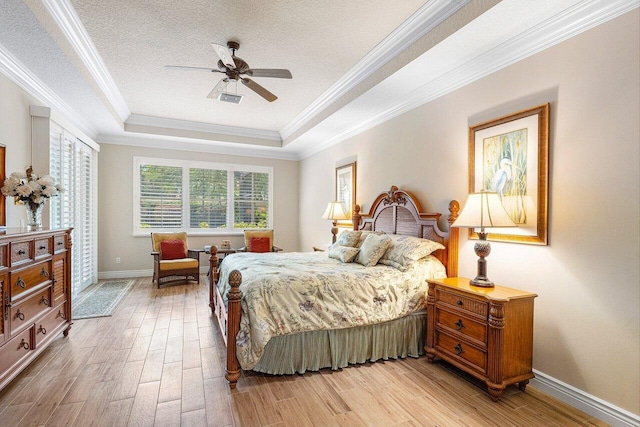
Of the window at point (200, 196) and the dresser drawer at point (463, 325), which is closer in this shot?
the dresser drawer at point (463, 325)

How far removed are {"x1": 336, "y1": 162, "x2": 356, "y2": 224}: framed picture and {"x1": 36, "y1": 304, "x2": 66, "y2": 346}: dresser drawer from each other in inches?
148

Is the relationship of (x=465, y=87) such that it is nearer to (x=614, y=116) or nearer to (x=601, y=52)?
(x=601, y=52)

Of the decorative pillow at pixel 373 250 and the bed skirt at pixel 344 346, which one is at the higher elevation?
the decorative pillow at pixel 373 250

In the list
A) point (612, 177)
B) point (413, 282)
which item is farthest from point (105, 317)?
point (612, 177)

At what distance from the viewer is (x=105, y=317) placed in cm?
401

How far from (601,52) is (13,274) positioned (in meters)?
4.31

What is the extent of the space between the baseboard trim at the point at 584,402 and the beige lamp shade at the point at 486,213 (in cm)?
116

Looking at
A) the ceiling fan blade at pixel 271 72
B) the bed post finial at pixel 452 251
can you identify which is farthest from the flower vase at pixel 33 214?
the bed post finial at pixel 452 251

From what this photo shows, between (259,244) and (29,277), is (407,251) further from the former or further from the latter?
(259,244)

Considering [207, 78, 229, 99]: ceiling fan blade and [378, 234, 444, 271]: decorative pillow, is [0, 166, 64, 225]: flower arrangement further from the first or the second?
[378, 234, 444, 271]: decorative pillow

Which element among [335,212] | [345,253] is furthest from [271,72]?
[335,212]

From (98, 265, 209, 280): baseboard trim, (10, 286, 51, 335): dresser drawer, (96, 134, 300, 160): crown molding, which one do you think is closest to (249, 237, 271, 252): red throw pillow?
(96, 134, 300, 160): crown molding

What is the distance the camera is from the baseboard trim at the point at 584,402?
199 cm

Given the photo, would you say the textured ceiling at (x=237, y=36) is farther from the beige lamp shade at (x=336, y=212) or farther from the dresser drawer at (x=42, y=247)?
the dresser drawer at (x=42, y=247)
